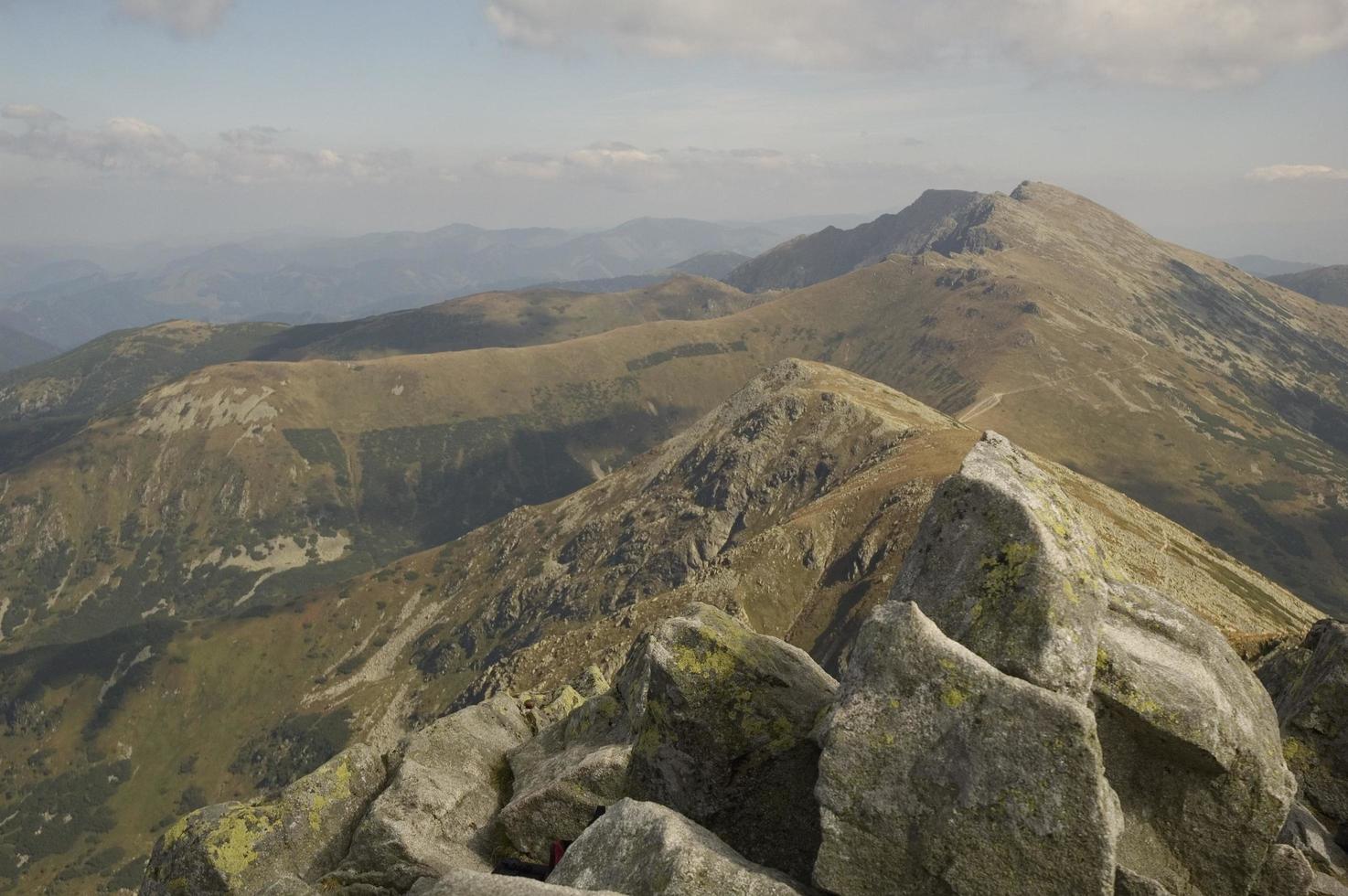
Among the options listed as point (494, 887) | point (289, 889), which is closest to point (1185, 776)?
point (494, 887)

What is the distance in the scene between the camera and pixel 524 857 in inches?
773

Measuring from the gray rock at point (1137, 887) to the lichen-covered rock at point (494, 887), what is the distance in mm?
9931

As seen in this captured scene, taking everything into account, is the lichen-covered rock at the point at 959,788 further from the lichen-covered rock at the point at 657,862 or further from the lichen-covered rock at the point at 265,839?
the lichen-covered rock at the point at 265,839

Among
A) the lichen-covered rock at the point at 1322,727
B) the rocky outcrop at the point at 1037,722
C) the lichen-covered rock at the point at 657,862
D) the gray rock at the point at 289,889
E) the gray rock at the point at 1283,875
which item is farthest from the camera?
the lichen-covered rock at the point at 1322,727

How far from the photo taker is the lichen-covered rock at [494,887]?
12.5 meters

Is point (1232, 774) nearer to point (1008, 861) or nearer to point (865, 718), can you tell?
point (1008, 861)

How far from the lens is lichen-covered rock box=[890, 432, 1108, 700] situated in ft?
50.4

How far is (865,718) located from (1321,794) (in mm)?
17802

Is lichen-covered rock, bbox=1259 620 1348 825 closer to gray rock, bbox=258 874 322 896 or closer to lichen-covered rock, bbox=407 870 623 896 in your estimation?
lichen-covered rock, bbox=407 870 623 896

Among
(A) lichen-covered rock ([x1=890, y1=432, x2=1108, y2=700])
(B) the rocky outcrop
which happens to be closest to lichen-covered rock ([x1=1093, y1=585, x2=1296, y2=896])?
(B) the rocky outcrop

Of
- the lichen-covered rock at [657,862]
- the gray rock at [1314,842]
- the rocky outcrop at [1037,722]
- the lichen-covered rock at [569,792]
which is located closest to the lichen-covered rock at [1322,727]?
the gray rock at [1314,842]

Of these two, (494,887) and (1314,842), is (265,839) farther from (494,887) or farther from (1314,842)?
(1314,842)

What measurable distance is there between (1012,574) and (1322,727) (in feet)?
48.9

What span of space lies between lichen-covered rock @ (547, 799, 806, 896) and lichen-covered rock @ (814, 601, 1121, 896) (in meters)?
1.56
